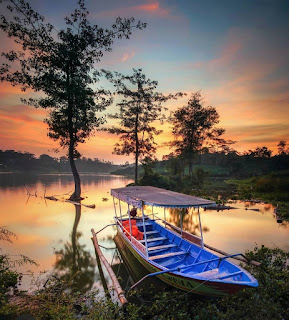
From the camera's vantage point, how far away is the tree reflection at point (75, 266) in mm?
7776

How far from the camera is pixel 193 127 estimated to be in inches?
1526

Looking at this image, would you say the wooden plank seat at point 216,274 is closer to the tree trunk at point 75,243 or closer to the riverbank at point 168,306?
the riverbank at point 168,306

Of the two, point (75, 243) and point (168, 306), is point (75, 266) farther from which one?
point (168, 306)

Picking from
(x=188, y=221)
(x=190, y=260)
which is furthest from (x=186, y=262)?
(x=188, y=221)

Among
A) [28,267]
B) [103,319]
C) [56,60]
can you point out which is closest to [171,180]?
[56,60]

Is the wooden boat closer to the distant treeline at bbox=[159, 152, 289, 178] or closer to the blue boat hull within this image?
the blue boat hull

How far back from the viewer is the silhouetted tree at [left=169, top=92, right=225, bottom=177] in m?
38.8

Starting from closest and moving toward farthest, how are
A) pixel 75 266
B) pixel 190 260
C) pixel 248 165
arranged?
pixel 190 260, pixel 75 266, pixel 248 165

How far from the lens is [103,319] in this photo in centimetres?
502

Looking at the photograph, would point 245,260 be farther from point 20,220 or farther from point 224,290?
point 20,220

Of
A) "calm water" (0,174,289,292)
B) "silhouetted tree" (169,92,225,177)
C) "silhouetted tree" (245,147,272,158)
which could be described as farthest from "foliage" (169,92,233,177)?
"silhouetted tree" (245,147,272,158)

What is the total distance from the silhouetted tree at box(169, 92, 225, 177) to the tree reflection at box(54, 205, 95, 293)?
3068 centimetres

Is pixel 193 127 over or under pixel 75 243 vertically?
over

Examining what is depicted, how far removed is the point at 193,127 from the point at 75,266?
34123mm
